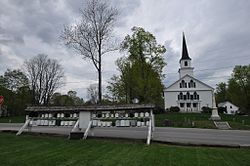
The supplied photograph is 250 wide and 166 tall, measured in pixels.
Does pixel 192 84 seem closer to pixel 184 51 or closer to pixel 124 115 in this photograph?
pixel 184 51

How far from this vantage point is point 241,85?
170 ft

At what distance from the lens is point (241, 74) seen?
5206 centimetres

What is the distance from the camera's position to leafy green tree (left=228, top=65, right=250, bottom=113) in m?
51.0

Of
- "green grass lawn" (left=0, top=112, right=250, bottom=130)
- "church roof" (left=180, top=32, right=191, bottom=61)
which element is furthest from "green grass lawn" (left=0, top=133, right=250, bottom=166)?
"church roof" (left=180, top=32, right=191, bottom=61)

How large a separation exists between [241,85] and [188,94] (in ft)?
40.5

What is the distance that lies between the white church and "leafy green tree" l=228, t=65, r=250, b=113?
599 cm

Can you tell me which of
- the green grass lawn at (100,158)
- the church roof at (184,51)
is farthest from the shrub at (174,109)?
the green grass lawn at (100,158)

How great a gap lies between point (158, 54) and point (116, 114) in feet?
86.0

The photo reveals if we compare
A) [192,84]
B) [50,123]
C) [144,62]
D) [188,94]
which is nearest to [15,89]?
[144,62]

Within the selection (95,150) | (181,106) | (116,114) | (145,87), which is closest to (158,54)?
(145,87)

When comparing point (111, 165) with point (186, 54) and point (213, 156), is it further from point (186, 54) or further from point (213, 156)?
point (186, 54)

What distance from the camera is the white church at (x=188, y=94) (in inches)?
2052

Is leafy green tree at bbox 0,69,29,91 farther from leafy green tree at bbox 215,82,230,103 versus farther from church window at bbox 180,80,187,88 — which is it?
leafy green tree at bbox 215,82,230,103

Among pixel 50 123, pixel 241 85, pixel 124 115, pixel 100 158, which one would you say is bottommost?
pixel 100 158
